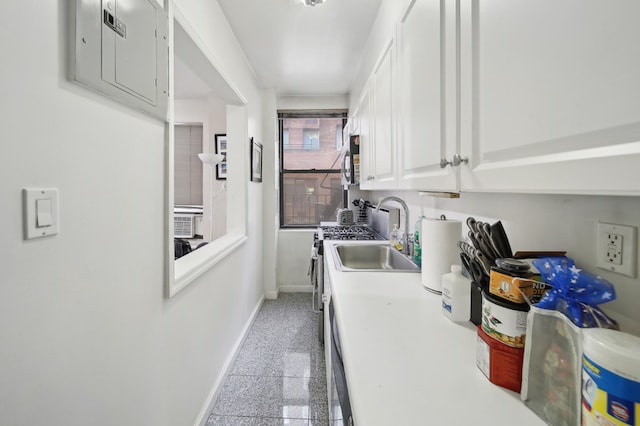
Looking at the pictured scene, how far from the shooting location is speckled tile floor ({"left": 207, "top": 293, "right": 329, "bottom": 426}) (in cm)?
164

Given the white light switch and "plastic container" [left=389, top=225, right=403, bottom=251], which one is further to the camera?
"plastic container" [left=389, top=225, right=403, bottom=251]

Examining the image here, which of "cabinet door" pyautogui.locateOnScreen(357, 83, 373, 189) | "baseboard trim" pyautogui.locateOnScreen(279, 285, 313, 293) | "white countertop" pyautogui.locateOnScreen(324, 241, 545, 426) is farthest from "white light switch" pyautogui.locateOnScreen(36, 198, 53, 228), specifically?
"baseboard trim" pyautogui.locateOnScreen(279, 285, 313, 293)

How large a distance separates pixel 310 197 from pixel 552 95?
133 inches

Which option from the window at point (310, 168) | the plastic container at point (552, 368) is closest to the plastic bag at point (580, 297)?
the plastic container at point (552, 368)

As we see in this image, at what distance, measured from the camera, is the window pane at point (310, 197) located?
12.4ft

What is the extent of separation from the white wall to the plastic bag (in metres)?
1.09

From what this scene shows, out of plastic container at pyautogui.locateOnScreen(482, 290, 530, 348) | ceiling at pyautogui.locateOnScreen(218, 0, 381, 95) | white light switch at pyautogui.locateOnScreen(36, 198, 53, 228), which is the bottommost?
plastic container at pyautogui.locateOnScreen(482, 290, 530, 348)

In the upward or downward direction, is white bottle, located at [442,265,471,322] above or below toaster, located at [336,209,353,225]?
below

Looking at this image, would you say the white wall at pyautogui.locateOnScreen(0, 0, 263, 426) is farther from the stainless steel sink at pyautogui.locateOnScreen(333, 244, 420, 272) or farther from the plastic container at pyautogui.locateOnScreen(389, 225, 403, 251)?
the plastic container at pyautogui.locateOnScreen(389, 225, 403, 251)

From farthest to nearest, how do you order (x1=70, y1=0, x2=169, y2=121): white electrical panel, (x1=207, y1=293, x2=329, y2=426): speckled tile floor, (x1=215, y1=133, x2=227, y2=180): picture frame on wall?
(x1=215, y1=133, x2=227, y2=180): picture frame on wall → (x1=207, y1=293, x2=329, y2=426): speckled tile floor → (x1=70, y1=0, x2=169, y2=121): white electrical panel

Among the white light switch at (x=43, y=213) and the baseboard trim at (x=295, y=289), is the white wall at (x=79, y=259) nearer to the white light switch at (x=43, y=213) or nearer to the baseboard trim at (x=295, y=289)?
the white light switch at (x=43, y=213)

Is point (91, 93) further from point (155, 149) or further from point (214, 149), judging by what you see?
point (214, 149)

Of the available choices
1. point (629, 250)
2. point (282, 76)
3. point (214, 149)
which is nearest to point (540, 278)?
point (629, 250)

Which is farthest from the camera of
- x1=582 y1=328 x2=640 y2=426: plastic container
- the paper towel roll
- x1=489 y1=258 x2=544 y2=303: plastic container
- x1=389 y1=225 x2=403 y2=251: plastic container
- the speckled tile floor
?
x1=389 y1=225 x2=403 y2=251: plastic container
